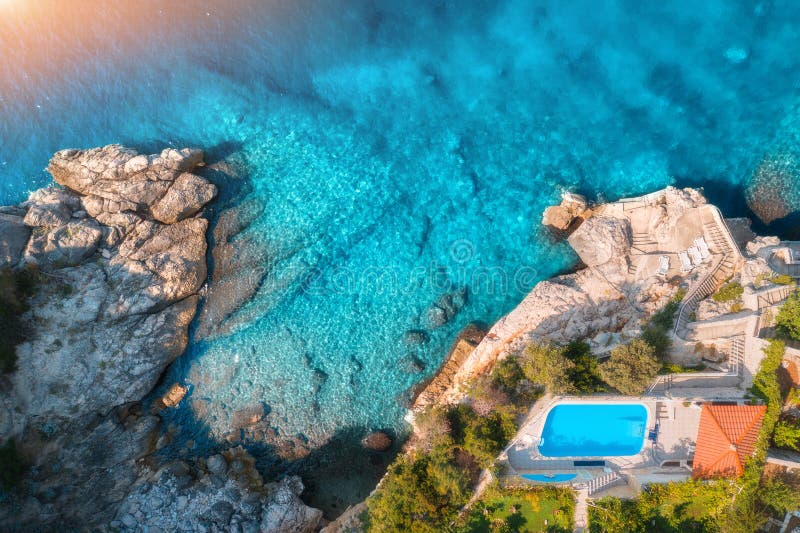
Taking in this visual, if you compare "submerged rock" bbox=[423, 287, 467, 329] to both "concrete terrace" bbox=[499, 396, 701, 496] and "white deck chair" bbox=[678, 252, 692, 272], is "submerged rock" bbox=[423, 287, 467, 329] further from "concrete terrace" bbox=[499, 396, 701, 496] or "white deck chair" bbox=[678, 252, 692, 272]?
"white deck chair" bbox=[678, 252, 692, 272]

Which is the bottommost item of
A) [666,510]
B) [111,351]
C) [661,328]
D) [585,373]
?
[666,510]

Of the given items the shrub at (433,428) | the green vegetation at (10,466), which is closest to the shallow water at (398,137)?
the shrub at (433,428)

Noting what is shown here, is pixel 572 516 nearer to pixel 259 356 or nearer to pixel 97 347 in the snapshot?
pixel 259 356

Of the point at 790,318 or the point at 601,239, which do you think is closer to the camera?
the point at 790,318

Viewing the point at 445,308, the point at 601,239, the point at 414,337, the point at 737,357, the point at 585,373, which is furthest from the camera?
the point at 445,308

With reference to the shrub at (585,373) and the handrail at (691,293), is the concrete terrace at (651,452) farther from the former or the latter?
the handrail at (691,293)

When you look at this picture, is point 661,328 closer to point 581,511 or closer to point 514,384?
point 514,384

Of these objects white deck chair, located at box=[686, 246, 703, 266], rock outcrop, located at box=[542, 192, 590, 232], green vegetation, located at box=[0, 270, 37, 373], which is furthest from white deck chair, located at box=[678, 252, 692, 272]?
green vegetation, located at box=[0, 270, 37, 373]

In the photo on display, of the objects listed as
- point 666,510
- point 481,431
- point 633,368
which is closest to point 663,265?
point 633,368
